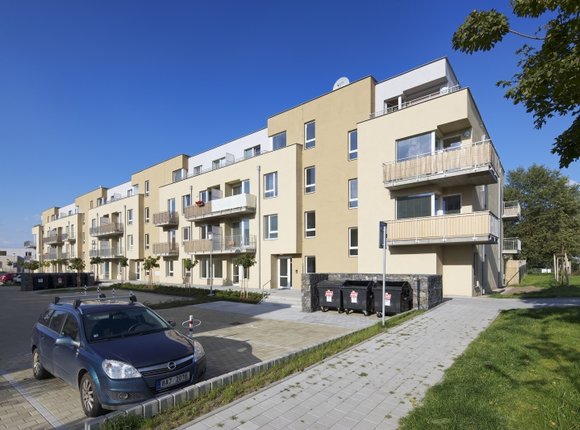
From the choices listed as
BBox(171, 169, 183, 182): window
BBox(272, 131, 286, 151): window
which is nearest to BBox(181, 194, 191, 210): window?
BBox(171, 169, 183, 182): window

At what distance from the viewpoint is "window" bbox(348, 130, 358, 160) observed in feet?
68.6

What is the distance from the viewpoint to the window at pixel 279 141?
2503 cm

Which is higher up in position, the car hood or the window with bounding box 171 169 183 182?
the window with bounding box 171 169 183 182

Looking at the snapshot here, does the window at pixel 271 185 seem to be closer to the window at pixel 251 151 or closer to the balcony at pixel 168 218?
the window at pixel 251 151

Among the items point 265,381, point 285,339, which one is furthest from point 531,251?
point 265,381

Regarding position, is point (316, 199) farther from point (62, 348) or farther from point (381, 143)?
point (62, 348)

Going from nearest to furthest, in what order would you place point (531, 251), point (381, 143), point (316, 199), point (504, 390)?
point (504, 390), point (381, 143), point (316, 199), point (531, 251)

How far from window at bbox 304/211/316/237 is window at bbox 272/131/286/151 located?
18.2ft

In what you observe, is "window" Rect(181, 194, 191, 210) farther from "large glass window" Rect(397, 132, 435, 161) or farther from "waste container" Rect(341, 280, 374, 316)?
"waste container" Rect(341, 280, 374, 316)

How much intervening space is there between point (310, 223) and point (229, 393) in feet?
59.6

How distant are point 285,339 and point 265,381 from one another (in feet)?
12.5

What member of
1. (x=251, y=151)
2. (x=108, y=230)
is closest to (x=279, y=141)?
(x=251, y=151)

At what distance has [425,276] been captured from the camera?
12.2 m

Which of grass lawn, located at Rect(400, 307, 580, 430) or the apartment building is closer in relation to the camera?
grass lawn, located at Rect(400, 307, 580, 430)
